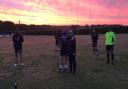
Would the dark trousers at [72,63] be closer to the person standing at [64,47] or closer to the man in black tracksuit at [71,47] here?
the man in black tracksuit at [71,47]

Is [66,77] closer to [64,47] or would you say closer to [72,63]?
[72,63]

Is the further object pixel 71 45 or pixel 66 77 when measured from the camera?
pixel 71 45

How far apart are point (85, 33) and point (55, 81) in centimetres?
7340

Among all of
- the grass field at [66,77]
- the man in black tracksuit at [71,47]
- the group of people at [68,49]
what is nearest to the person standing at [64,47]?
the group of people at [68,49]

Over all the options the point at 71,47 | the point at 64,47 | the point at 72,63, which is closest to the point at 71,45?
the point at 71,47

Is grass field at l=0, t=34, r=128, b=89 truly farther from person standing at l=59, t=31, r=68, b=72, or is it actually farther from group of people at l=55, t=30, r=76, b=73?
person standing at l=59, t=31, r=68, b=72

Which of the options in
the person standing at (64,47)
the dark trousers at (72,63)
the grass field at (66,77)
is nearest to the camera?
the grass field at (66,77)

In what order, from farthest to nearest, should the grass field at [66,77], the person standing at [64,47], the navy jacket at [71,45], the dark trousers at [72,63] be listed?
the person standing at [64,47] → the dark trousers at [72,63] → the navy jacket at [71,45] → the grass field at [66,77]

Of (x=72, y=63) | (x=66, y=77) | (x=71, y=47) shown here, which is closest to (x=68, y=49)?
(x=71, y=47)

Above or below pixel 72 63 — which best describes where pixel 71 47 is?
above

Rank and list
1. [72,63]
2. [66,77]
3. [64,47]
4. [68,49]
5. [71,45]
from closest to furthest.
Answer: [66,77] < [71,45] < [68,49] < [72,63] < [64,47]

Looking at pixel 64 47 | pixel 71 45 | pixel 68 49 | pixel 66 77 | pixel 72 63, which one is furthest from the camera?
pixel 64 47

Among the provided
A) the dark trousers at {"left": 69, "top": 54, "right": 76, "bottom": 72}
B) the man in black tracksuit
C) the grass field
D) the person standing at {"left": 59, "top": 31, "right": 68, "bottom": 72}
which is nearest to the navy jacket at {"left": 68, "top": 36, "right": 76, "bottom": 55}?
the man in black tracksuit

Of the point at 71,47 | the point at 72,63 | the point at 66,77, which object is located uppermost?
the point at 71,47
